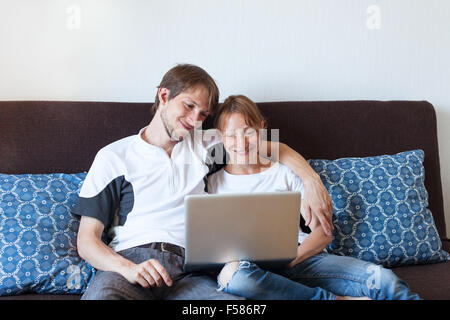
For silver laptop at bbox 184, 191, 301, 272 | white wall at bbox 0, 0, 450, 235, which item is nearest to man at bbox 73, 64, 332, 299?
silver laptop at bbox 184, 191, 301, 272

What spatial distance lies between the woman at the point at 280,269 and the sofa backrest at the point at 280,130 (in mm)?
210

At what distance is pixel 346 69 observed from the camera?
204cm

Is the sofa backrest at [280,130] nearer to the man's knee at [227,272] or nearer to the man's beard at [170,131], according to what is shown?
the man's beard at [170,131]

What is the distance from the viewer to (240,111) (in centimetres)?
158

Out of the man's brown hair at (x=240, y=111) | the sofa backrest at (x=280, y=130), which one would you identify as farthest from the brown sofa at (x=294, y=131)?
the man's brown hair at (x=240, y=111)

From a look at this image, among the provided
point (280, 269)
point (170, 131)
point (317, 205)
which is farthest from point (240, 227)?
point (170, 131)

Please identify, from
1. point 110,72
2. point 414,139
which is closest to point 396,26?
point 414,139

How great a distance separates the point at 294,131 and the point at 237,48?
47cm

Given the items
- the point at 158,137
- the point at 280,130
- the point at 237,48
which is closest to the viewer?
the point at 158,137

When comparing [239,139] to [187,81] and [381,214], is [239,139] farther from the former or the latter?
[381,214]

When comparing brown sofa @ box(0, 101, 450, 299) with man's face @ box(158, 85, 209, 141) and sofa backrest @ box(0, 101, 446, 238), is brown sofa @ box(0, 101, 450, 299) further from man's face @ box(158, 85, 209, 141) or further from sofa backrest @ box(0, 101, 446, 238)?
man's face @ box(158, 85, 209, 141)

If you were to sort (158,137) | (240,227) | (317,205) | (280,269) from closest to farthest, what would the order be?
(240,227) → (280,269) → (317,205) → (158,137)
